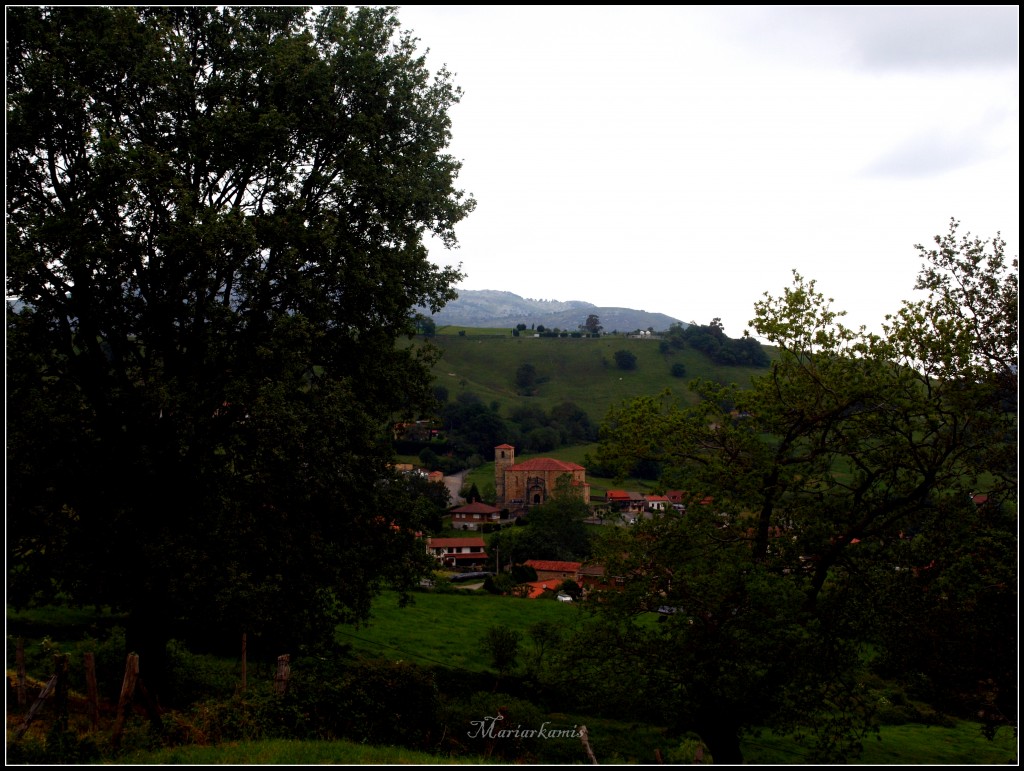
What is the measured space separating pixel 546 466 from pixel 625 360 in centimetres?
7230

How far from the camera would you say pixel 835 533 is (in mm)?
15516

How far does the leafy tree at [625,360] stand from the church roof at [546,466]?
66516 mm

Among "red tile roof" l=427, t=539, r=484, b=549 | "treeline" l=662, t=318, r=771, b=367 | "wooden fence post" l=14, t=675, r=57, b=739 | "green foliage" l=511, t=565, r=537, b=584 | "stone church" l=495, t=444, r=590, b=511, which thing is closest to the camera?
"wooden fence post" l=14, t=675, r=57, b=739

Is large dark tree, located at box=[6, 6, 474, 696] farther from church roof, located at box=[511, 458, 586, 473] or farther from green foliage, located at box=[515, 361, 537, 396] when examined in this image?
green foliage, located at box=[515, 361, 537, 396]

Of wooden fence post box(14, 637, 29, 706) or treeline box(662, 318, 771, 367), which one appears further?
treeline box(662, 318, 771, 367)

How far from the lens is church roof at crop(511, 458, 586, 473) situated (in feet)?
400

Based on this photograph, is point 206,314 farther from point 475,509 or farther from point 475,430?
point 475,430

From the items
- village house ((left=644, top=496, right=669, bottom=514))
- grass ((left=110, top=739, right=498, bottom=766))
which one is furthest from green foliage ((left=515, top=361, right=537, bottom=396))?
grass ((left=110, top=739, right=498, bottom=766))

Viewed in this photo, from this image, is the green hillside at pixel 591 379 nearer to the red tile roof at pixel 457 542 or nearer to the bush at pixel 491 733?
the red tile roof at pixel 457 542

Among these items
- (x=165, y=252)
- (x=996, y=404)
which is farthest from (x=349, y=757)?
(x=996, y=404)

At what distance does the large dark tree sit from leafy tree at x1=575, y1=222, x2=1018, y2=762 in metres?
6.58

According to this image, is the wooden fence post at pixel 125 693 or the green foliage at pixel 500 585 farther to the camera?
the green foliage at pixel 500 585

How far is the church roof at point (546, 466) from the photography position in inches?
4801

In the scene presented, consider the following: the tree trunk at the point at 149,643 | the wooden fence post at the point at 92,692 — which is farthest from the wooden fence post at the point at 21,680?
the tree trunk at the point at 149,643
